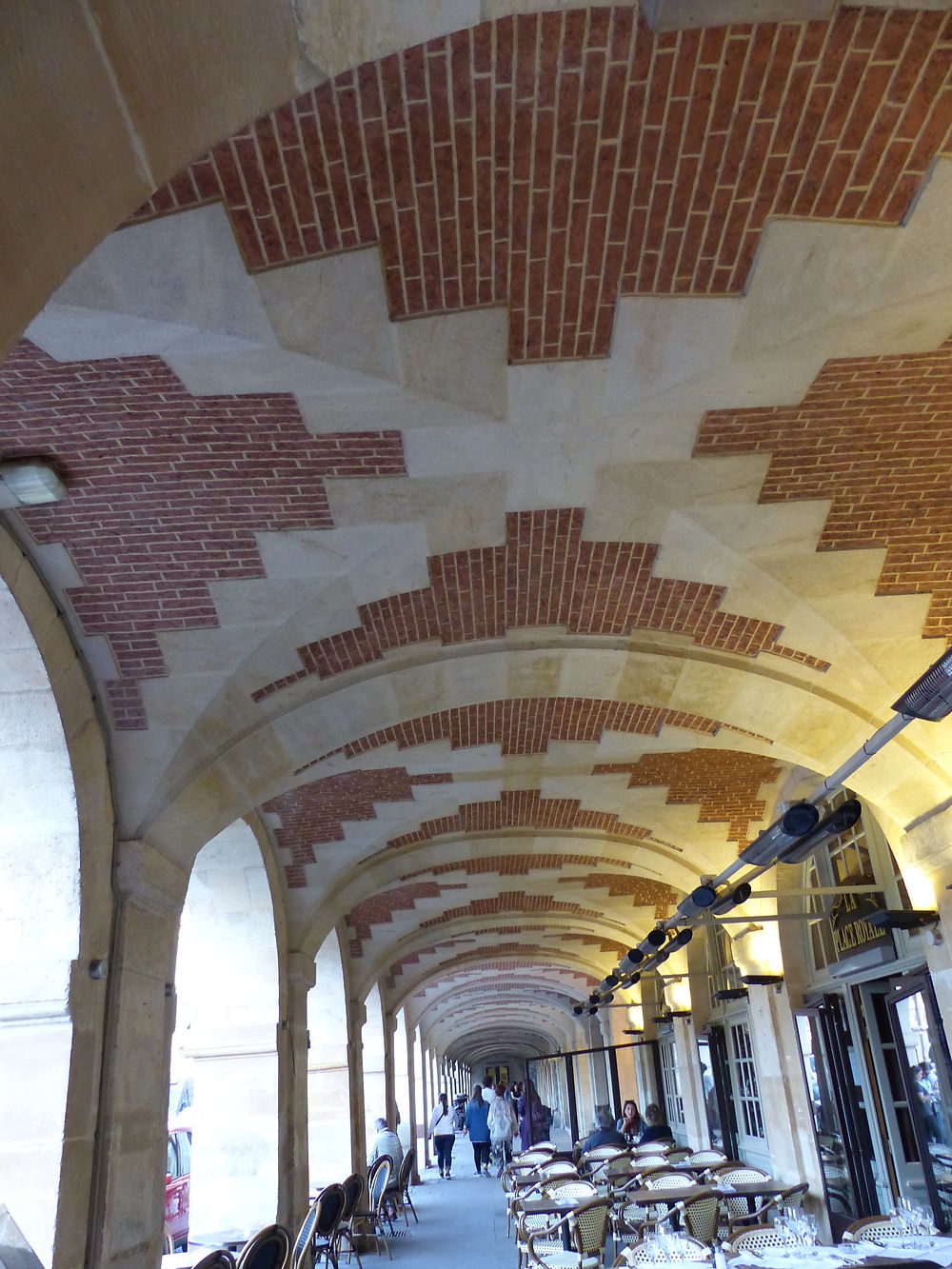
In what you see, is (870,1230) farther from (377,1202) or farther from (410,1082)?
(410,1082)

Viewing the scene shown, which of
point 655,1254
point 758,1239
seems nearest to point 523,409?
point 655,1254

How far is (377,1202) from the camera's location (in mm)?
11375

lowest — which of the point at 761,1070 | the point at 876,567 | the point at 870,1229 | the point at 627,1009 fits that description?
the point at 870,1229

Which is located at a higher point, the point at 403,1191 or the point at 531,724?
the point at 531,724

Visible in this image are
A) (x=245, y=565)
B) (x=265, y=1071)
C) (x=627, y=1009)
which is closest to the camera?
(x=245, y=565)

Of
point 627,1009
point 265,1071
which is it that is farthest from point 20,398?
point 627,1009

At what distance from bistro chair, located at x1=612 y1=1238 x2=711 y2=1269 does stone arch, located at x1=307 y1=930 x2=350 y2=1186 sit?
24.0 feet

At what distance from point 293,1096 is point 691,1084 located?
25.1 feet

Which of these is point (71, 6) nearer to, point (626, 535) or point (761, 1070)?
point (626, 535)

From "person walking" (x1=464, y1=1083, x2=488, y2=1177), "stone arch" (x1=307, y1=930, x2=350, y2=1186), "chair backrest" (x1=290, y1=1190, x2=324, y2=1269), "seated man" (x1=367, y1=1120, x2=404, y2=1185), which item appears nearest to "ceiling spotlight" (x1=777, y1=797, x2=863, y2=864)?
"chair backrest" (x1=290, y1=1190, x2=324, y2=1269)

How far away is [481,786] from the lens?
1009 centimetres

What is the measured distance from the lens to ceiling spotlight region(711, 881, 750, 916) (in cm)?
821

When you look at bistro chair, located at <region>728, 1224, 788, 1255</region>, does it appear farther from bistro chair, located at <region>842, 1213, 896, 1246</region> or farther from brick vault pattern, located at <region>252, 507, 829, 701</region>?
brick vault pattern, located at <region>252, 507, 829, 701</region>

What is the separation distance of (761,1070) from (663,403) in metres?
8.93
